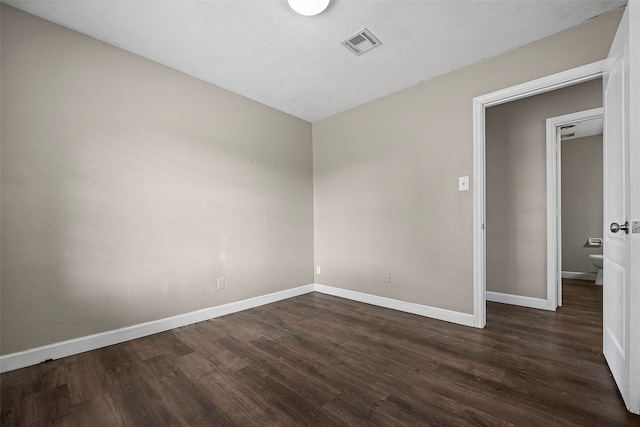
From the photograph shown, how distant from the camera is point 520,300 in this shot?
10.4 feet

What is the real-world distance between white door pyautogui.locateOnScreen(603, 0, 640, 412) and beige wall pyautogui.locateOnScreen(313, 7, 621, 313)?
23.9 inches

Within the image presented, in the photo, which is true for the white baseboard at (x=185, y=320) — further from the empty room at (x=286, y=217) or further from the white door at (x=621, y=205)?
the white door at (x=621, y=205)

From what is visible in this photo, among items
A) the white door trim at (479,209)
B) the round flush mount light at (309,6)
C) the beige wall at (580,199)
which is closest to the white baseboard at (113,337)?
the white door trim at (479,209)

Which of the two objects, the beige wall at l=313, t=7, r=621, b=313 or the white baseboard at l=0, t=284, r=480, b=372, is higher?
the beige wall at l=313, t=7, r=621, b=313

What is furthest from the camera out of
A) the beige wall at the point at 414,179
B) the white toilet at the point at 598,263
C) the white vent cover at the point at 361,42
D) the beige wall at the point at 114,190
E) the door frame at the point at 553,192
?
the white toilet at the point at 598,263

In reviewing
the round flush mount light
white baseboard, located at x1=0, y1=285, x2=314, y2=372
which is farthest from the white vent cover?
white baseboard, located at x1=0, y1=285, x2=314, y2=372

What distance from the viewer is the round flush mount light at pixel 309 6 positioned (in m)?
1.81

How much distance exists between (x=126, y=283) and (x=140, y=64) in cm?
200

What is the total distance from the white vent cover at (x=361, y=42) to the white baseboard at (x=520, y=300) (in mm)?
3162

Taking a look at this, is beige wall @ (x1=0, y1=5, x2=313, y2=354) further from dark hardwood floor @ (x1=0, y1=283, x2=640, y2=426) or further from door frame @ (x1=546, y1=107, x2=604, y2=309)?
door frame @ (x1=546, y1=107, x2=604, y2=309)

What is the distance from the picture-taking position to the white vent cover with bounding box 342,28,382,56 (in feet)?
7.16

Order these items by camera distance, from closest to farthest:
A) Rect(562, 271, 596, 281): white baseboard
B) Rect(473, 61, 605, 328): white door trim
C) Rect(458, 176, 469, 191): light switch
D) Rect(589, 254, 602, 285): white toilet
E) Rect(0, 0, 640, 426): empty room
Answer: Rect(0, 0, 640, 426): empty room, Rect(473, 61, 605, 328): white door trim, Rect(458, 176, 469, 191): light switch, Rect(589, 254, 602, 285): white toilet, Rect(562, 271, 596, 281): white baseboard

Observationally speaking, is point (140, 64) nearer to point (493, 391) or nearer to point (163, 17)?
point (163, 17)

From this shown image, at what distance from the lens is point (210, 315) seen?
2.88 metres
